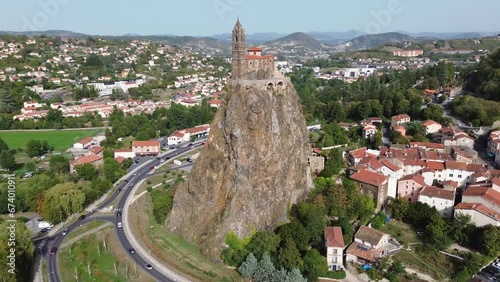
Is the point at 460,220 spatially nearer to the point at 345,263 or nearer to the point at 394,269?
the point at 394,269

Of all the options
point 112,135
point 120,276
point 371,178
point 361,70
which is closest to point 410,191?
point 371,178

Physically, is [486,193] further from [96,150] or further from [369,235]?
[96,150]

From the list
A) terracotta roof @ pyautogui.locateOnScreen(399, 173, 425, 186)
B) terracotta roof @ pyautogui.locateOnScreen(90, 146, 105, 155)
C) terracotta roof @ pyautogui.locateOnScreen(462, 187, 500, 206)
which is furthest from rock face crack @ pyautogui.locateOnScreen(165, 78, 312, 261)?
terracotta roof @ pyautogui.locateOnScreen(90, 146, 105, 155)

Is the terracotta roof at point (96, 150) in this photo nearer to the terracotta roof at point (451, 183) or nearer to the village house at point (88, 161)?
the village house at point (88, 161)

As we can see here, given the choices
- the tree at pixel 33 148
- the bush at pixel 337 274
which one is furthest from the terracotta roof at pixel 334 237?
the tree at pixel 33 148

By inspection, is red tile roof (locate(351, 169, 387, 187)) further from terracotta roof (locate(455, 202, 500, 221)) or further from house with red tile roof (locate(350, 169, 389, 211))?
terracotta roof (locate(455, 202, 500, 221))

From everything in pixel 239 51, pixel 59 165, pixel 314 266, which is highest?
pixel 239 51

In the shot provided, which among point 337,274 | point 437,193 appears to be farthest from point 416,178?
point 337,274
